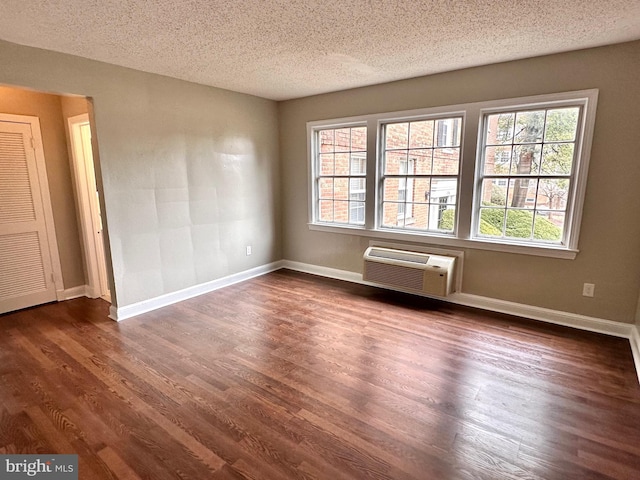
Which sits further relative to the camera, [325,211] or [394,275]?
[325,211]

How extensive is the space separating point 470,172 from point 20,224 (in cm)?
484

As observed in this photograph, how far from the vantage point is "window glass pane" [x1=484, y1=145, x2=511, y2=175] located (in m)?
3.41

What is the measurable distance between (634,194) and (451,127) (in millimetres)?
1701

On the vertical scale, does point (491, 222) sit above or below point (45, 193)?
below

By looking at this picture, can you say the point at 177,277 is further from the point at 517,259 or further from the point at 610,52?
the point at 610,52

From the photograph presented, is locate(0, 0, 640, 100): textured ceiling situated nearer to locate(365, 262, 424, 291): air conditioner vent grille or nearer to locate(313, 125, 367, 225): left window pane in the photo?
locate(313, 125, 367, 225): left window pane

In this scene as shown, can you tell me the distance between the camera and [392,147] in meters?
4.14

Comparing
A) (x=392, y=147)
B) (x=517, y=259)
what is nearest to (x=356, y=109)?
(x=392, y=147)

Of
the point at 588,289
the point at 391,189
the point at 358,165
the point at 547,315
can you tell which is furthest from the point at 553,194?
the point at 358,165

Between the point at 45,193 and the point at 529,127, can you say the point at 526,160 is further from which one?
the point at 45,193

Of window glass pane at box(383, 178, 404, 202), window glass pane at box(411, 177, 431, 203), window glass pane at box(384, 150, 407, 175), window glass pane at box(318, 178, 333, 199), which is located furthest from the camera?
window glass pane at box(318, 178, 333, 199)

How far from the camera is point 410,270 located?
3.86 m

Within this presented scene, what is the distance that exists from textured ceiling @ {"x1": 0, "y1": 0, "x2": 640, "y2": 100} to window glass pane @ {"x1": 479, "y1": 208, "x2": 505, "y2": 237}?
1457mm

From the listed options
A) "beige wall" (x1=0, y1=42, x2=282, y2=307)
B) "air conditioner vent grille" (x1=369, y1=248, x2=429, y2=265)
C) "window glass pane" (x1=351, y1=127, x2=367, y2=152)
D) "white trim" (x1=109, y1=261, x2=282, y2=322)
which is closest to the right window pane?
"air conditioner vent grille" (x1=369, y1=248, x2=429, y2=265)
